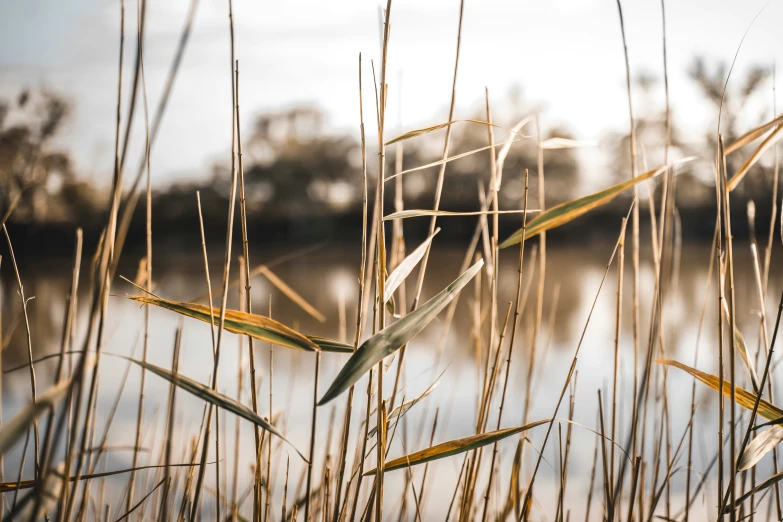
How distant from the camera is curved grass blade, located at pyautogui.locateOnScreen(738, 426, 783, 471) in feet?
1.45

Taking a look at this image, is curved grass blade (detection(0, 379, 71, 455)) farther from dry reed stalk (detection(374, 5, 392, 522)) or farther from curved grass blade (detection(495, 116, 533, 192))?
curved grass blade (detection(495, 116, 533, 192))

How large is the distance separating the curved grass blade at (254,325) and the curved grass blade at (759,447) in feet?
1.13

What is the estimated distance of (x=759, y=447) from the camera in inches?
17.7

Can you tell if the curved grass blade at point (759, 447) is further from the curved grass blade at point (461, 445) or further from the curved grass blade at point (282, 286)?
the curved grass blade at point (282, 286)

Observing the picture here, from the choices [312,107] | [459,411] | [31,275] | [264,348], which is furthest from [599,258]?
[312,107]

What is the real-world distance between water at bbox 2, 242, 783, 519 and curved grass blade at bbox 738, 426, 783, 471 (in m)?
0.15

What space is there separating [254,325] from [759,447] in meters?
0.40

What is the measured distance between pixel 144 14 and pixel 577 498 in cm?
143

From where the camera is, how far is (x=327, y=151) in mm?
11102

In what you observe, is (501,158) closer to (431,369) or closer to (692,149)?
(431,369)

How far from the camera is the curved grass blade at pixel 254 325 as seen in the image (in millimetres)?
339

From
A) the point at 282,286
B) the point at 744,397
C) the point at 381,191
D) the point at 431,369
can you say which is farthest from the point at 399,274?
the point at 431,369

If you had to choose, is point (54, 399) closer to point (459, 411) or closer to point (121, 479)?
point (121, 479)

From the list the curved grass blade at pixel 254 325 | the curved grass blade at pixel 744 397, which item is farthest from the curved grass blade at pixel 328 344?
the curved grass blade at pixel 744 397
